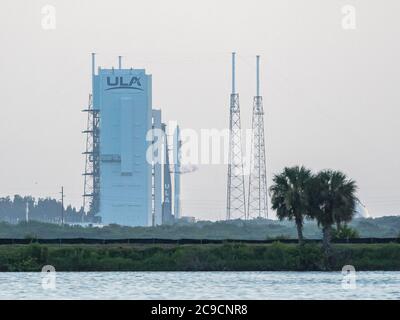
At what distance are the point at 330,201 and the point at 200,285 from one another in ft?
87.5

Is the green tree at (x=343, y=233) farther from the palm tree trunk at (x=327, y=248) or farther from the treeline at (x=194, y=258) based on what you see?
the palm tree trunk at (x=327, y=248)

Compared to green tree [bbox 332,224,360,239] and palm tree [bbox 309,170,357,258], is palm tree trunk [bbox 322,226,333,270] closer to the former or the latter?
palm tree [bbox 309,170,357,258]

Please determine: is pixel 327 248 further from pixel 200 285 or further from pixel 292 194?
pixel 200 285

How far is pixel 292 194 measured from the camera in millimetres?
113250

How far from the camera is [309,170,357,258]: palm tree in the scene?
112 meters

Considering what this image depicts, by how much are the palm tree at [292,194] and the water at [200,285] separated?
6.40 meters

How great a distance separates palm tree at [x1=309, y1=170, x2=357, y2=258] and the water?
597cm

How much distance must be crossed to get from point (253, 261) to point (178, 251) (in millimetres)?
6329

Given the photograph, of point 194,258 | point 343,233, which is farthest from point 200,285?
point 343,233

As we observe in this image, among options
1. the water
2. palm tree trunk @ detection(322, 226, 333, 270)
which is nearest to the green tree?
palm tree trunk @ detection(322, 226, 333, 270)

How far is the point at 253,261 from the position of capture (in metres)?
116

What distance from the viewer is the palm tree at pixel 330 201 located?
369 feet
